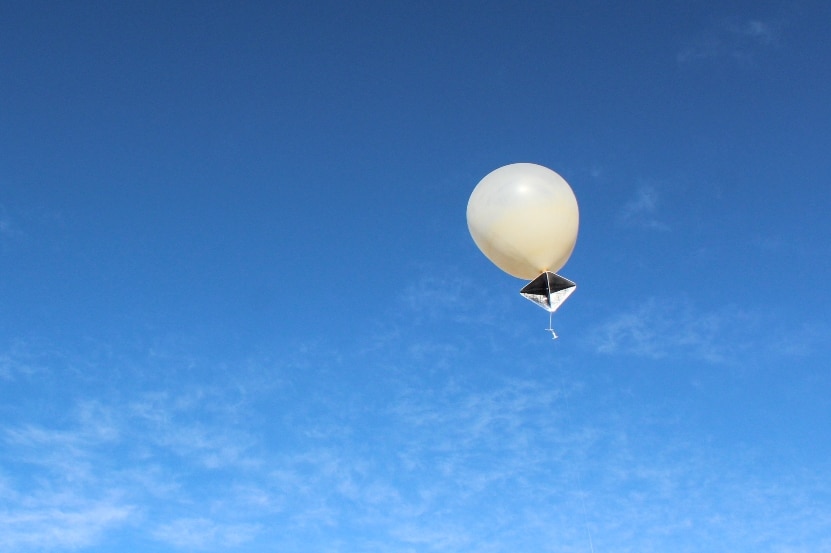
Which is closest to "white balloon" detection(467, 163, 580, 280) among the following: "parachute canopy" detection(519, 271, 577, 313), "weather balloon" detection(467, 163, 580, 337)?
"weather balloon" detection(467, 163, 580, 337)

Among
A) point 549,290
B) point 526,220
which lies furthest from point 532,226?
point 549,290

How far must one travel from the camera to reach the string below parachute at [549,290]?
14.1m

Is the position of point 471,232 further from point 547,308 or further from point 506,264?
point 547,308

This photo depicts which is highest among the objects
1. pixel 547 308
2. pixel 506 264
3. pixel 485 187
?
pixel 485 187

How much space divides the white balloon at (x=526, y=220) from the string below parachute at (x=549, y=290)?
0.91ft

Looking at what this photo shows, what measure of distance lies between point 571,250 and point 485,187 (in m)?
2.10

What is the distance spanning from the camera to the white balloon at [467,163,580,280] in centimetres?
1425

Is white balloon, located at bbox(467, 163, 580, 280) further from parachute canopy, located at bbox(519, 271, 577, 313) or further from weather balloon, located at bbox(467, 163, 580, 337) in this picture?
parachute canopy, located at bbox(519, 271, 577, 313)

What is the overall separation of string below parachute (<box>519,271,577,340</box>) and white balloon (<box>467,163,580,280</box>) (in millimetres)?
278

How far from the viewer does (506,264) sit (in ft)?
49.1

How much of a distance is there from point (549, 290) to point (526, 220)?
1361 mm

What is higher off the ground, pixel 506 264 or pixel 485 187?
pixel 485 187

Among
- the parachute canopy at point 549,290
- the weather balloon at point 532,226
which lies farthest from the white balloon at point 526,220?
the parachute canopy at point 549,290

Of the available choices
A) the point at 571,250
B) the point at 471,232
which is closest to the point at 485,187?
the point at 471,232
